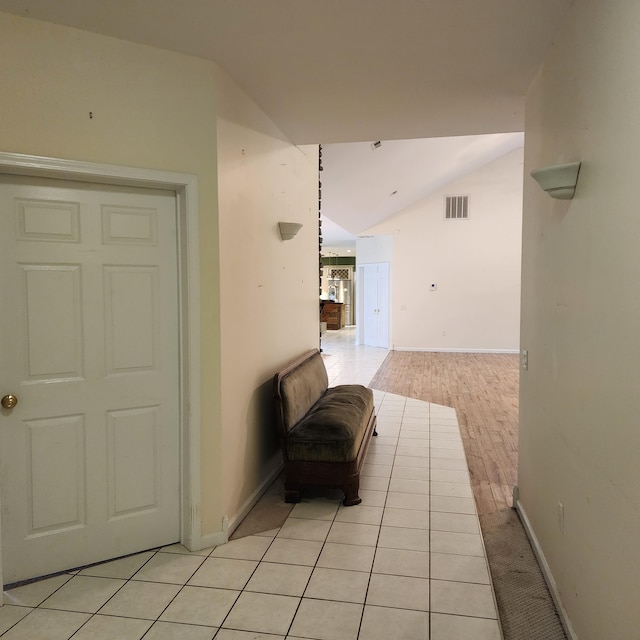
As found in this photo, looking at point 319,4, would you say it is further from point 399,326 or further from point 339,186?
point 399,326

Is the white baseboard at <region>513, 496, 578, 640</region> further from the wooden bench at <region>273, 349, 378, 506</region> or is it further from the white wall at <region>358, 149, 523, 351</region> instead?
the white wall at <region>358, 149, 523, 351</region>

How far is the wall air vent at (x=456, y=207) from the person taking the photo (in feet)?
36.4

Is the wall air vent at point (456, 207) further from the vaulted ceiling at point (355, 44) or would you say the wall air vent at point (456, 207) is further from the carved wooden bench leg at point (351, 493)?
the carved wooden bench leg at point (351, 493)

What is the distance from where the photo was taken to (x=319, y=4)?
2084mm

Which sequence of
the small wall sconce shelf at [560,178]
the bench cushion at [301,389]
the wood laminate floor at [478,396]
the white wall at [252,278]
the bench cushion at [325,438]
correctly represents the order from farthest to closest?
the wood laminate floor at [478,396] → the bench cushion at [301,389] → the bench cushion at [325,438] → the white wall at [252,278] → the small wall sconce shelf at [560,178]

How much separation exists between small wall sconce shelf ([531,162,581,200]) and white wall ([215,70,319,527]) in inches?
62.8

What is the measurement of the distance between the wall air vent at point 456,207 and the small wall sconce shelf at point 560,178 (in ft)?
31.1

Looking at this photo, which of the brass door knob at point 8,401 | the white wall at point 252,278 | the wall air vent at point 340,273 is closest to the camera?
the brass door knob at point 8,401

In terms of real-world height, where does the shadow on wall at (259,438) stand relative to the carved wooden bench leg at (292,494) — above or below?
above

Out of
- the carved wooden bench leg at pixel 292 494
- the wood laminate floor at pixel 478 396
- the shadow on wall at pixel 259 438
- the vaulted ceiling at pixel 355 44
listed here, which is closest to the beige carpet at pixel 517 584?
the wood laminate floor at pixel 478 396

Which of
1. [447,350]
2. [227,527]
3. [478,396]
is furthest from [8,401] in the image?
[447,350]

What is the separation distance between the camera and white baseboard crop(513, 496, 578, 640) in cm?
201

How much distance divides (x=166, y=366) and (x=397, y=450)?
8.19ft

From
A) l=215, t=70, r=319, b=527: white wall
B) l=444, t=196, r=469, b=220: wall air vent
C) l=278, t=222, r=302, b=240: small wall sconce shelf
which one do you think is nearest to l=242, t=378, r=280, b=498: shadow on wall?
l=215, t=70, r=319, b=527: white wall
